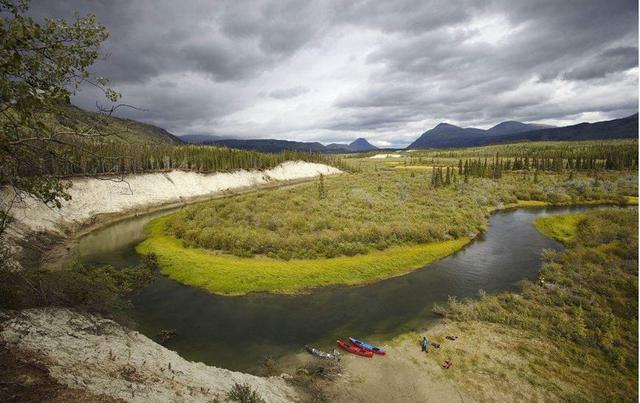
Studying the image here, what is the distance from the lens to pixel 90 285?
17.9 m

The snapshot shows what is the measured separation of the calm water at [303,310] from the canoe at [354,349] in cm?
74

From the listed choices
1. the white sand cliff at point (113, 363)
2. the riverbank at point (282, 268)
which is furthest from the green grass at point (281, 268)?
the white sand cliff at point (113, 363)

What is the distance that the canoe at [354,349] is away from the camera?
17359mm

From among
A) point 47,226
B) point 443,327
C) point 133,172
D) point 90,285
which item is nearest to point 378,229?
point 443,327

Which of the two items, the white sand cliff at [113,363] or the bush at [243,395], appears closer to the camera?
the white sand cliff at [113,363]

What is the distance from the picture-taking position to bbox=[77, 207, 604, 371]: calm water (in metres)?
19.0

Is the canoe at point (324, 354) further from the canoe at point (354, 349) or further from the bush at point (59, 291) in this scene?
the bush at point (59, 291)

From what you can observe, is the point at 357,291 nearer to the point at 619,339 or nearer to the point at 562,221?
the point at 619,339

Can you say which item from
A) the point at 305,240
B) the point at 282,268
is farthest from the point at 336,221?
the point at 282,268

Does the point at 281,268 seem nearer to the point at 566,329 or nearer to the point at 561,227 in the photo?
the point at 566,329

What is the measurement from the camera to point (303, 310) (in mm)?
22906

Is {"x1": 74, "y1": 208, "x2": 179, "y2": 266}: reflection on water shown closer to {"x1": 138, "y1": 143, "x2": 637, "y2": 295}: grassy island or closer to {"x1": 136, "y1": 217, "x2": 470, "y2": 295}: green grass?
{"x1": 138, "y1": 143, "x2": 637, "y2": 295}: grassy island

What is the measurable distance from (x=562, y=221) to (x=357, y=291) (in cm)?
3976

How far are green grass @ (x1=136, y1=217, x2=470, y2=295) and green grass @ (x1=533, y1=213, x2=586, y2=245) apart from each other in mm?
A: 15508
